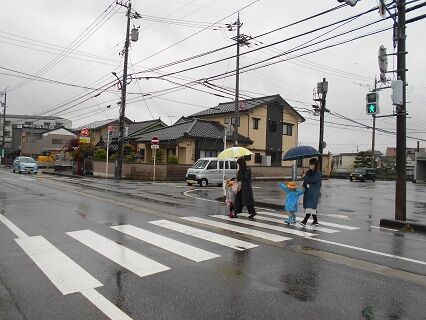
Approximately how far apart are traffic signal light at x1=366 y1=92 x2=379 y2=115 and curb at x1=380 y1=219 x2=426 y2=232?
123 inches

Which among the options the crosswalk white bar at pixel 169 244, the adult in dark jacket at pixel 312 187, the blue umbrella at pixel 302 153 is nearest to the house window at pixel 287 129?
the blue umbrella at pixel 302 153

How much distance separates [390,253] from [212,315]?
450 centimetres

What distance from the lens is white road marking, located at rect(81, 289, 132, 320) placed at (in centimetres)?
408

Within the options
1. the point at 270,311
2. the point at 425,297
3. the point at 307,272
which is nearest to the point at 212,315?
the point at 270,311

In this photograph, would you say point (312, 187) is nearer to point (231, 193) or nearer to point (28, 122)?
point (231, 193)

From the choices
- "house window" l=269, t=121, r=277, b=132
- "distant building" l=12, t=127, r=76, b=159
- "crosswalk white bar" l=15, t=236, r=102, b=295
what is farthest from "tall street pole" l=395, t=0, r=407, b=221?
"distant building" l=12, t=127, r=76, b=159

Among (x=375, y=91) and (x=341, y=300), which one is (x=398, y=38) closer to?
(x=375, y=91)

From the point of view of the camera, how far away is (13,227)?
873 cm

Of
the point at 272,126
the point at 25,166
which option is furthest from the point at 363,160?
→ the point at 25,166

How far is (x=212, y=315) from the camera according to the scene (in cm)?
412

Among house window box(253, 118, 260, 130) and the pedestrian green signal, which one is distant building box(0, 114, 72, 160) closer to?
house window box(253, 118, 260, 130)

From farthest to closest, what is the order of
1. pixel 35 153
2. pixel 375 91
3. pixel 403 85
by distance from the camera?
pixel 35 153, pixel 375 91, pixel 403 85

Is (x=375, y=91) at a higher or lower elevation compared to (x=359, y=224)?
higher

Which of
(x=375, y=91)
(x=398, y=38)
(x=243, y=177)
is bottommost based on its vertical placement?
(x=243, y=177)
